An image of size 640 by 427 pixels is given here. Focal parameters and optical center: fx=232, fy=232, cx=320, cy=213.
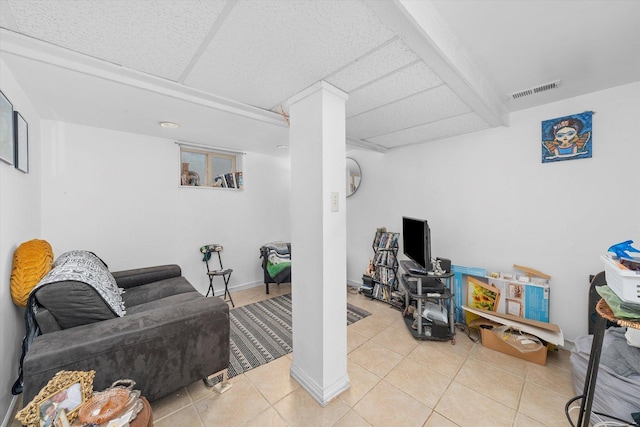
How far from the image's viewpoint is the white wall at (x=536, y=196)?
6.36ft

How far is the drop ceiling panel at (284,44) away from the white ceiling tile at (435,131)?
1493 millimetres

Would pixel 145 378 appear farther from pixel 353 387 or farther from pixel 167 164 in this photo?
pixel 167 164

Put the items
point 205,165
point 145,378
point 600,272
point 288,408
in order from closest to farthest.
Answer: point 145,378 < point 288,408 < point 600,272 < point 205,165

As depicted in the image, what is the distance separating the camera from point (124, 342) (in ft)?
4.45

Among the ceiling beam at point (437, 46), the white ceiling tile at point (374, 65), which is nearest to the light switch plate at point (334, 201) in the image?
the white ceiling tile at point (374, 65)

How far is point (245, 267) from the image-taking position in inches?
151

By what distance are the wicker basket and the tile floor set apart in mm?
522

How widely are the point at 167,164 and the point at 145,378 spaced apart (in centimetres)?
253

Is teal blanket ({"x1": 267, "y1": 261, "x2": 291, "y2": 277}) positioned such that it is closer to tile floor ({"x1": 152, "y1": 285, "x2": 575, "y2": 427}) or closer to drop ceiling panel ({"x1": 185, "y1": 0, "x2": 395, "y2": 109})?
tile floor ({"x1": 152, "y1": 285, "x2": 575, "y2": 427})

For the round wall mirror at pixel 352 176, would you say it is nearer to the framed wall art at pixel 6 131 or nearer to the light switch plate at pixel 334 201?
the light switch plate at pixel 334 201

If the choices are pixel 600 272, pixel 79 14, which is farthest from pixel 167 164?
pixel 600 272

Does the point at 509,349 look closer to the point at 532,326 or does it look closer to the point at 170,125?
the point at 532,326

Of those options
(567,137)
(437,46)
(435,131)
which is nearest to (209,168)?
(435,131)

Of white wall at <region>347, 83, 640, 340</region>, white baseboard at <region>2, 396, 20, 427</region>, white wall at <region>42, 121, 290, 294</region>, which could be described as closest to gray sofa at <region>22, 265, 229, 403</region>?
white baseboard at <region>2, 396, 20, 427</region>
